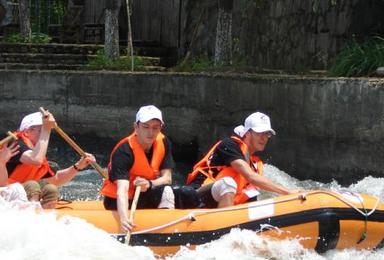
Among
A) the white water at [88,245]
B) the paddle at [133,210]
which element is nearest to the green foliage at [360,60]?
the white water at [88,245]

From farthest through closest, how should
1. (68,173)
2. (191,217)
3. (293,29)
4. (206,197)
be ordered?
(293,29), (68,173), (206,197), (191,217)

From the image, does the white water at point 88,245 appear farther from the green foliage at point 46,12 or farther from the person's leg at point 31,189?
the green foliage at point 46,12

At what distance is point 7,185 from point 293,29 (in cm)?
834

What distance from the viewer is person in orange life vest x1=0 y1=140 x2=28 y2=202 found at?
698 centimetres

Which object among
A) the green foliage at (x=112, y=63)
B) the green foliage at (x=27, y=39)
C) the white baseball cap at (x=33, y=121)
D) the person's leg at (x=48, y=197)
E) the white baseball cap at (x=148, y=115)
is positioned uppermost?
the white baseball cap at (x=148, y=115)

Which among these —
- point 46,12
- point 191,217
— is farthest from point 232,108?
point 46,12

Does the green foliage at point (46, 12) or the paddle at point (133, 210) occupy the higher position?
the green foliage at point (46, 12)

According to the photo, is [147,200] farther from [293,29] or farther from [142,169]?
[293,29]

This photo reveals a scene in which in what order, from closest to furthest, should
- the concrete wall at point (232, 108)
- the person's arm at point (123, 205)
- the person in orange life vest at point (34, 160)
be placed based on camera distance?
the person's arm at point (123, 205)
the person in orange life vest at point (34, 160)
the concrete wall at point (232, 108)

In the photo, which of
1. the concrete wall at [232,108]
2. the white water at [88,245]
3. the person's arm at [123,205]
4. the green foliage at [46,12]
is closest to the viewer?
the white water at [88,245]

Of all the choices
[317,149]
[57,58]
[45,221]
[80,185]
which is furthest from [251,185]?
[57,58]

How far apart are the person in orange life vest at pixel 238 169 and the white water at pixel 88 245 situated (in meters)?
0.44

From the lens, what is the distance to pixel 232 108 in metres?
12.8

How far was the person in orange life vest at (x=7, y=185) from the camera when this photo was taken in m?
6.98
